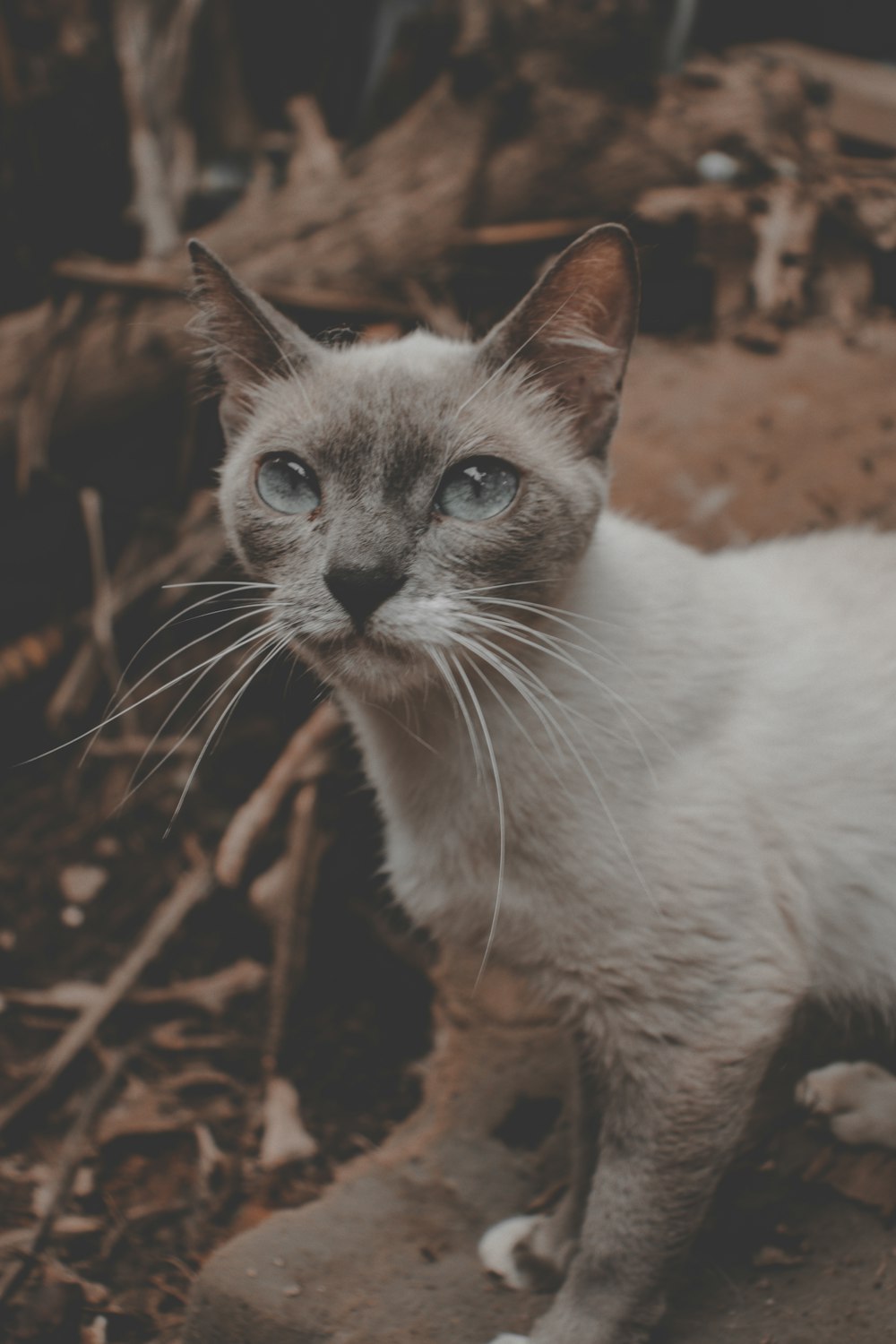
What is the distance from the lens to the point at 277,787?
8.12 feet

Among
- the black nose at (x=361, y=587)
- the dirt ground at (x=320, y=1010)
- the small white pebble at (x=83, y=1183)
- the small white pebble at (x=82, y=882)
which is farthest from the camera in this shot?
the small white pebble at (x=82, y=882)

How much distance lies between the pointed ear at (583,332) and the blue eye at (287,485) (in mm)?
328

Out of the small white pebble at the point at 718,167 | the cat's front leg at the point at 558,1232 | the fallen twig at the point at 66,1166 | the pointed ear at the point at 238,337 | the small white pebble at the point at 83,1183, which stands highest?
the small white pebble at the point at 718,167

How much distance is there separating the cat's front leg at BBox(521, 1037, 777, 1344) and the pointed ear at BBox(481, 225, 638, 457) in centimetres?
92

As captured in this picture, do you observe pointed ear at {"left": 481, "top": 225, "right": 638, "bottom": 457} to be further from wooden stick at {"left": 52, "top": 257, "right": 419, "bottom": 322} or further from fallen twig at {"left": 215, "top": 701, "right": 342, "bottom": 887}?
wooden stick at {"left": 52, "top": 257, "right": 419, "bottom": 322}

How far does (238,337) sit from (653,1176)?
4.69 ft

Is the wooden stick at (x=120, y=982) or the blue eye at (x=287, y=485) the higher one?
the blue eye at (x=287, y=485)

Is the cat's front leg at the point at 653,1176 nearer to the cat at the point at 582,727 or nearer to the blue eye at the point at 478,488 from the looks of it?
the cat at the point at 582,727

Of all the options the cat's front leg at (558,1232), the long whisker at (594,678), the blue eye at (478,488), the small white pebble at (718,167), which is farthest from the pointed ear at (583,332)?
the small white pebble at (718,167)

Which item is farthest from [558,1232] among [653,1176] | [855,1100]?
[855,1100]

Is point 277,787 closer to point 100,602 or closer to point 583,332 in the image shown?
point 100,602

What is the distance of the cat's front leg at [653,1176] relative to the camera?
60.4 inches

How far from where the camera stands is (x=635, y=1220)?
154 centimetres

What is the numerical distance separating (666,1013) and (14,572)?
257cm
